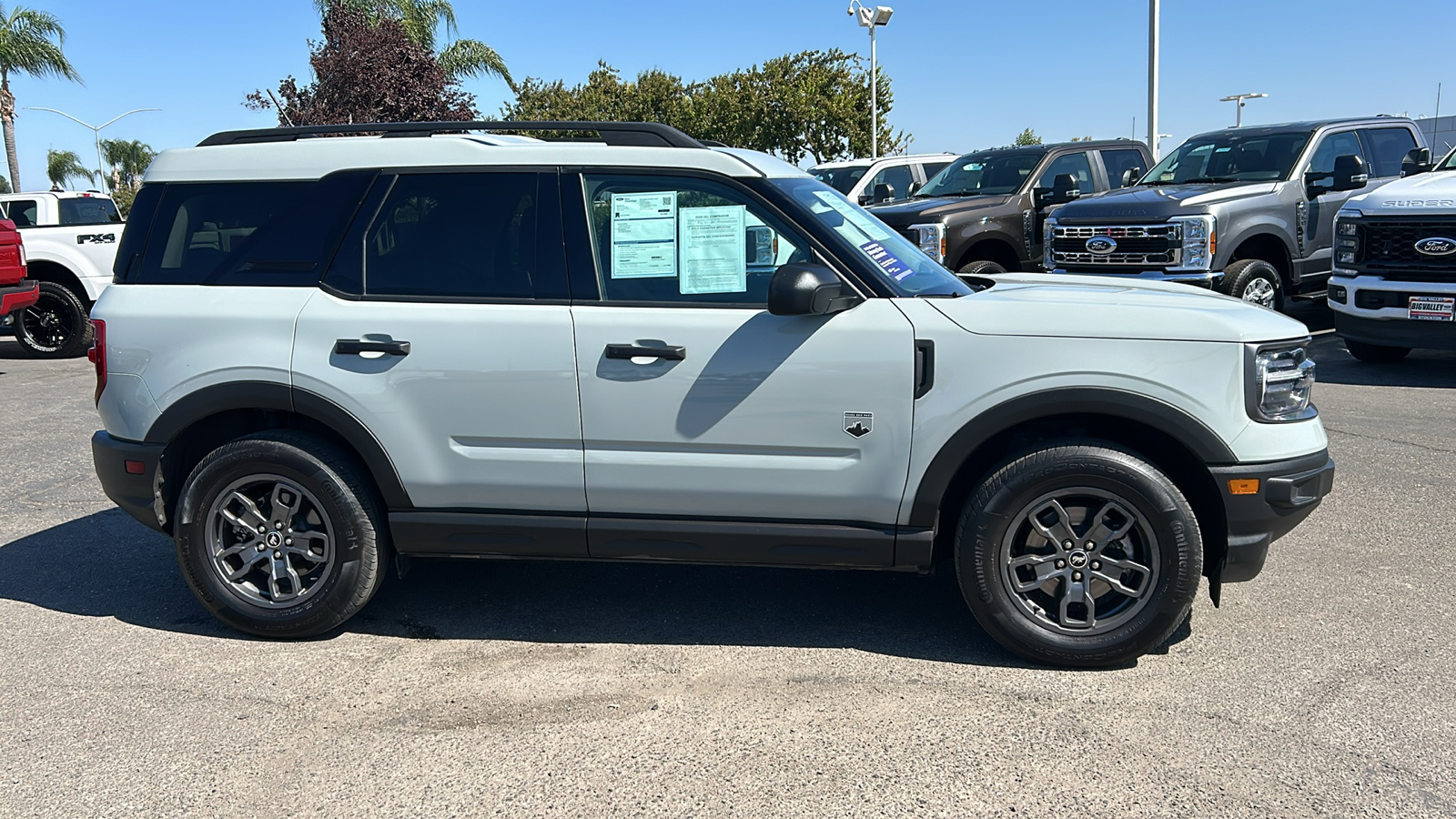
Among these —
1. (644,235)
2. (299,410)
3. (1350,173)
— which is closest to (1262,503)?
(644,235)

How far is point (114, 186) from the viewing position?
7262 cm

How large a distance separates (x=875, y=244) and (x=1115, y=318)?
2.89ft

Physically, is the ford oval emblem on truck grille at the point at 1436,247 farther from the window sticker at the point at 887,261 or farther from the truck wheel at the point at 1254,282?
the window sticker at the point at 887,261

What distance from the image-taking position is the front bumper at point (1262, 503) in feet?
12.6

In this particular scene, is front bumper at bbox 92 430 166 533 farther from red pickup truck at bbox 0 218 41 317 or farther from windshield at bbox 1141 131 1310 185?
windshield at bbox 1141 131 1310 185

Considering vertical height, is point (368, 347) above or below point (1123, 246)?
below

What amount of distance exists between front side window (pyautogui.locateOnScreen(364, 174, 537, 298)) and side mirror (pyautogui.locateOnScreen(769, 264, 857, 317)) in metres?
0.93

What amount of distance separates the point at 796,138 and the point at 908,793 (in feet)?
132

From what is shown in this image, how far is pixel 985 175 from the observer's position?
13.5 metres

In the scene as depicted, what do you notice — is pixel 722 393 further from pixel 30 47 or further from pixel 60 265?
pixel 30 47

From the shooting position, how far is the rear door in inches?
161

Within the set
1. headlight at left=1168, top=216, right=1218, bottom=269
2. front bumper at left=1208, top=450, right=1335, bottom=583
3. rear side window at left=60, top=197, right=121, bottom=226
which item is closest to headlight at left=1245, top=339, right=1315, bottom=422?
front bumper at left=1208, top=450, right=1335, bottom=583

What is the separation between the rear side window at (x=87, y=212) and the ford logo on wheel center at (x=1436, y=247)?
1391 centimetres

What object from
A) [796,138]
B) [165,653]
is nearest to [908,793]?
[165,653]
